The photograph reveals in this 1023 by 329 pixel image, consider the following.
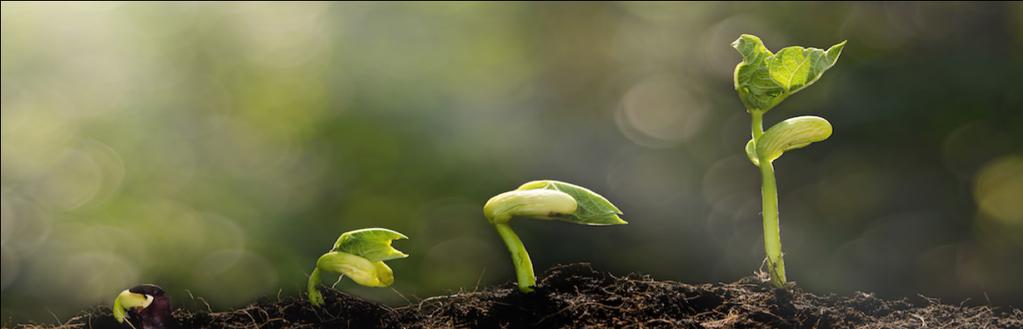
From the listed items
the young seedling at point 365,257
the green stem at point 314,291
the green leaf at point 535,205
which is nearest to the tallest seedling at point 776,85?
the green leaf at point 535,205

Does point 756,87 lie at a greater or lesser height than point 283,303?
greater

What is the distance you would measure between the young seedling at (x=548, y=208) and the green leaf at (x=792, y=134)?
20 centimetres

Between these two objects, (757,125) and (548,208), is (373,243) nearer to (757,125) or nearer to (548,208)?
(548,208)

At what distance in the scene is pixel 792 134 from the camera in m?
1.04

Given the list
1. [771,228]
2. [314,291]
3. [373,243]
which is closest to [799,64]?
[771,228]

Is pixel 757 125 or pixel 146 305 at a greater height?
pixel 757 125

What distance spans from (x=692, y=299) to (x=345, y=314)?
0.46 m

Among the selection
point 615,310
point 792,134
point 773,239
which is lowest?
point 615,310

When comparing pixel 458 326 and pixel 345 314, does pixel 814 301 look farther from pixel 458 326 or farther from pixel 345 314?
pixel 345 314

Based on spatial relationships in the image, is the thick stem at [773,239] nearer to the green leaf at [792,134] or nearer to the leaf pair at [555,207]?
the green leaf at [792,134]

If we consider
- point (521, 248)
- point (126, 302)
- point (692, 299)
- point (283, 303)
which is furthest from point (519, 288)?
point (126, 302)

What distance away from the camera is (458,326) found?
1.06 metres

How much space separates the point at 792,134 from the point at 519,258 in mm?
368

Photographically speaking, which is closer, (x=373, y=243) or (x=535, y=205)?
(x=535, y=205)
